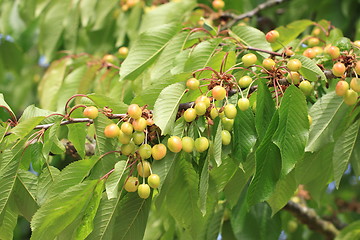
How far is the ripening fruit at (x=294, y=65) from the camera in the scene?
4.61 feet

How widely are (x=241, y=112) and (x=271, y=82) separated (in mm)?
139

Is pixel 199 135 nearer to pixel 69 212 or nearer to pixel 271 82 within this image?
pixel 271 82

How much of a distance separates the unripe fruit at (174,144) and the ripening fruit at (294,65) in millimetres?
342

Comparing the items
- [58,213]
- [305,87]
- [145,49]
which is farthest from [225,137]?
[145,49]

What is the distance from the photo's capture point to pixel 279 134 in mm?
1336

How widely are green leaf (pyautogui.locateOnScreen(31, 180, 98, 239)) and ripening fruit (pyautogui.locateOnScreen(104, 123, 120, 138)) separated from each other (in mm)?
135

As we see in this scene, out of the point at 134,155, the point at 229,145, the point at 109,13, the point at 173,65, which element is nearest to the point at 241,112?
the point at 229,145

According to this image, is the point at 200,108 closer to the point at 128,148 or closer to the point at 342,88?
the point at 128,148

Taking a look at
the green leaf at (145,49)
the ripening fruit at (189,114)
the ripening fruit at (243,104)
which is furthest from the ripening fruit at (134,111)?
the green leaf at (145,49)

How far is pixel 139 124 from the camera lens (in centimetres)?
134

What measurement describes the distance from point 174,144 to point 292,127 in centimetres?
29

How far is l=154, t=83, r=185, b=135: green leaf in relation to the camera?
4.32 feet

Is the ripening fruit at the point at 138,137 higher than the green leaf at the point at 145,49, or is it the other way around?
the ripening fruit at the point at 138,137

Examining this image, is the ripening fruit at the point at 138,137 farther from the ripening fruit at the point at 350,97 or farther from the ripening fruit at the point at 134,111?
the ripening fruit at the point at 350,97
